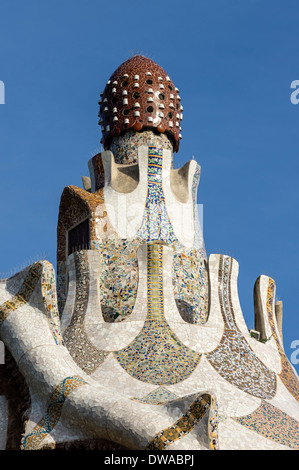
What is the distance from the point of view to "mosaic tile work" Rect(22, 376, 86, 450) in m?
8.82

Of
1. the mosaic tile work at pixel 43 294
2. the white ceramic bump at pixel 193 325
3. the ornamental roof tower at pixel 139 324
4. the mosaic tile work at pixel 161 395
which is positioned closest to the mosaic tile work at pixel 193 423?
the ornamental roof tower at pixel 139 324

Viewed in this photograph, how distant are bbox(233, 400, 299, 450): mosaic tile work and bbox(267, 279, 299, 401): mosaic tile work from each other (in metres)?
1.06

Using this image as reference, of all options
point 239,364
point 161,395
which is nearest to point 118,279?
point 239,364

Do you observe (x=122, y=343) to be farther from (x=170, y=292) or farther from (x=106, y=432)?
(x=106, y=432)

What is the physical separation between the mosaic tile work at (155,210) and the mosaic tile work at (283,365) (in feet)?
5.70

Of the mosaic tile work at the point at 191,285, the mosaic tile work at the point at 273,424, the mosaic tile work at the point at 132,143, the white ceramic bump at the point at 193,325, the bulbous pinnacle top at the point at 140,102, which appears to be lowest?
the mosaic tile work at the point at 273,424

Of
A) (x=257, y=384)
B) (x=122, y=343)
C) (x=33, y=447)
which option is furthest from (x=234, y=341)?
(x=33, y=447)

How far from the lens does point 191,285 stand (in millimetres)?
12969

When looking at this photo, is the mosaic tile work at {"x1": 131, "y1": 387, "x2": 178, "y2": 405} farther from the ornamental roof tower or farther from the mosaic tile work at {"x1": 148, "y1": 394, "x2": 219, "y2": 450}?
the mosaic tile work at {"x1": 148, "y1": 394, "x2": 219, "y2": 450}

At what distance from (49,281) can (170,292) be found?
2.38 metres

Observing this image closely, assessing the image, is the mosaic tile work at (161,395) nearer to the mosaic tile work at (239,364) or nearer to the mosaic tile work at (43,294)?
the mosaic tile work at (239,364)

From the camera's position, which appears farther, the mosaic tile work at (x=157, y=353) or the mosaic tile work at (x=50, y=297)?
the mosaic tile work at (x=157, y=353)

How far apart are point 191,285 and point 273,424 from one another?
3.28 meters

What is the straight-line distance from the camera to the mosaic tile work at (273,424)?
9.98 meters
